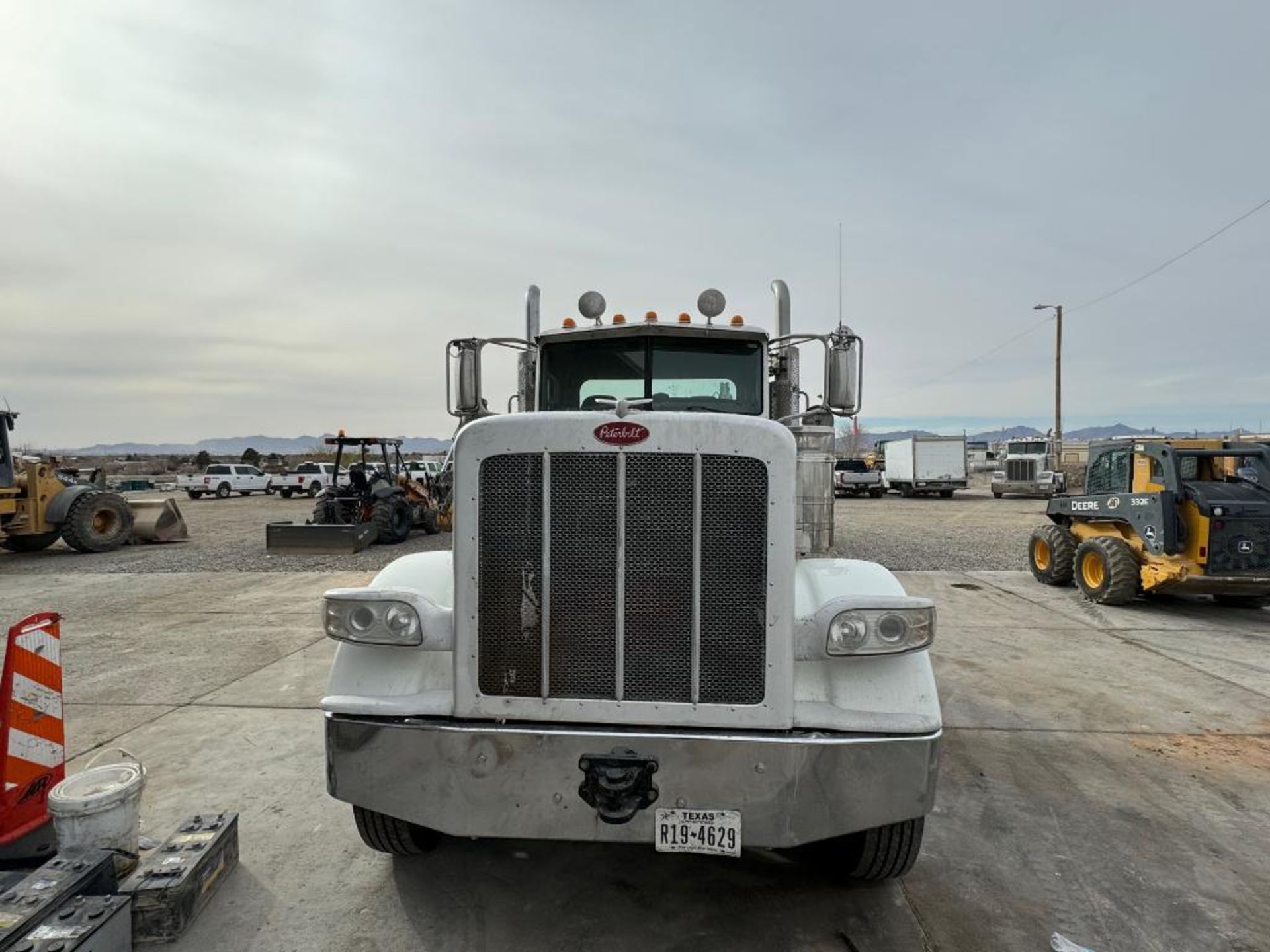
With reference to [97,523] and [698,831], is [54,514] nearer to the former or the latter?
[97,523]

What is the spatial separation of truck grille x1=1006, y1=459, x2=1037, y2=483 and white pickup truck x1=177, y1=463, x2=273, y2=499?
33.4 metres

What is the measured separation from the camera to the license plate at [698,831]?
2207 millimetres

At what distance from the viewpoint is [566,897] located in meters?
2.70

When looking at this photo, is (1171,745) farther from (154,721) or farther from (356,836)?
(154,721)

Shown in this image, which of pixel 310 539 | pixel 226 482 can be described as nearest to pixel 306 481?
pixel 226 482

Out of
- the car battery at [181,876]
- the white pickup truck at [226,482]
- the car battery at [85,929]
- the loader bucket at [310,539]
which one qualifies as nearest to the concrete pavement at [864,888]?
the car battery at [181,876]

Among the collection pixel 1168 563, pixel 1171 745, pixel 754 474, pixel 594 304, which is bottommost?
pixel 1171 745

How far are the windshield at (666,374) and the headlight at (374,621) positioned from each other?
2.02 meters

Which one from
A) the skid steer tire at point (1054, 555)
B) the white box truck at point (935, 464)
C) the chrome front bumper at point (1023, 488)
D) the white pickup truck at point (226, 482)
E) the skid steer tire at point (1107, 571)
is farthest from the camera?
the white pickup truck at point (226, 482)

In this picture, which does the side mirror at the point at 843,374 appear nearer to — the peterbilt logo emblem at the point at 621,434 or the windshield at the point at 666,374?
the windshield at the point at 666,374

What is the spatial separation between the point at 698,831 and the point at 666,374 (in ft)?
9.08

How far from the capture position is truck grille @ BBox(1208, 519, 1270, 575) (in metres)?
7.56

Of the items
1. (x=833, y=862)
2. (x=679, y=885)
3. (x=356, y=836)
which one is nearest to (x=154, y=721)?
(x=356, y=836)

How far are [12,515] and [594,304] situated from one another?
1412 cm
